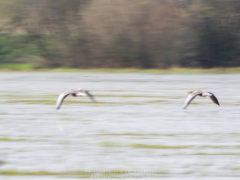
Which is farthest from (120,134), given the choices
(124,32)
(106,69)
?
(124,32)

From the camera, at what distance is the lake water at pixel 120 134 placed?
828 centimetres

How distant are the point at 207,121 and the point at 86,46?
16612mm

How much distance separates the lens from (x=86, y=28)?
28.3 m

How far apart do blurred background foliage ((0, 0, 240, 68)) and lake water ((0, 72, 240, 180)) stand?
8.10 meters

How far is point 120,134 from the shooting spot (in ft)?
Answer: 36.0

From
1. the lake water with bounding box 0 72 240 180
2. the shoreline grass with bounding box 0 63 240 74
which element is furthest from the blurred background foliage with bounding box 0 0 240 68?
the lake water with bounding box 0 72 240 180

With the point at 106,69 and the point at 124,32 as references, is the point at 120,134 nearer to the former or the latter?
the point at 106,69

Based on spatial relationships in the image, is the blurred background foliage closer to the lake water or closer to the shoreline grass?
the shoreline grass

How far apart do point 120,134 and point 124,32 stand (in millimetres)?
17082

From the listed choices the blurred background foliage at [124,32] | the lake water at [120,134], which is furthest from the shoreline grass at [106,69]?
the lake water at [120,134]

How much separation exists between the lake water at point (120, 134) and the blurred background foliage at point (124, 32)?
810 cm

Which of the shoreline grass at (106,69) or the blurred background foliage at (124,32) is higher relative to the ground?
the blurred background foliage at (124,32)

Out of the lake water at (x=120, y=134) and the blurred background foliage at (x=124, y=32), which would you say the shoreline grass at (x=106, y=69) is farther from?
the lake water at (x=120, y=134)

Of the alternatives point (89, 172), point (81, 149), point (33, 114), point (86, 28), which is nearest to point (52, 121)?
point (33, 114)
